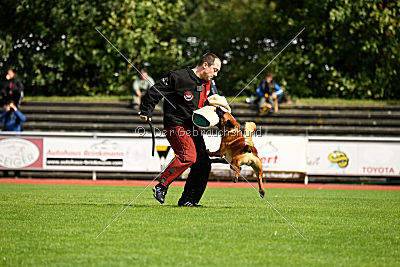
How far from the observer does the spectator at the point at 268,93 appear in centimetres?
2189

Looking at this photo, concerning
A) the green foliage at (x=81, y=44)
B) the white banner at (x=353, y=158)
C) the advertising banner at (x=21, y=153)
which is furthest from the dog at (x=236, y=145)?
the green foliage at (x=81, y=44)

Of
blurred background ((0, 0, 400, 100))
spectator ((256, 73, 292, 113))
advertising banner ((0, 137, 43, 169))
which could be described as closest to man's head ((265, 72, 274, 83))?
spectator ((256, 73, 292, 113))

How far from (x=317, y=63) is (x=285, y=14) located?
2882mm

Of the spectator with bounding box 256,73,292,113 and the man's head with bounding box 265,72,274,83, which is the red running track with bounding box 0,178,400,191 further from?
the spectator with bounding box 256,73,292,113

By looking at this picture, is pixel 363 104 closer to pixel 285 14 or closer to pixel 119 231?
pixel 285 14

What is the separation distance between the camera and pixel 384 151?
57.0 ft

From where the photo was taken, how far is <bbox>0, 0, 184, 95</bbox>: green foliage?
27.0 m

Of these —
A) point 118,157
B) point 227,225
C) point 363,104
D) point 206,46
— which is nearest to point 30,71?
point 206,46

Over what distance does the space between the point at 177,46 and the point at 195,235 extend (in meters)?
23.1

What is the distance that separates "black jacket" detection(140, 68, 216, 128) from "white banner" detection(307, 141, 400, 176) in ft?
30.9

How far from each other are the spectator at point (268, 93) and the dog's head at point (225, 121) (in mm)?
13122

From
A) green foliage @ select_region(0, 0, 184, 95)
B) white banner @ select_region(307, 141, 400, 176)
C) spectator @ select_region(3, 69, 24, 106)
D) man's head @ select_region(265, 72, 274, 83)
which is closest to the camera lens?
white banner @ select_region(307, 141, 400, 176)

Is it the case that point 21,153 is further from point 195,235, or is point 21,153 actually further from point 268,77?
point 195,235

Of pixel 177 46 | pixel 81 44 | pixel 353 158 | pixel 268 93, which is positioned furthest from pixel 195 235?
pixel 177 46
